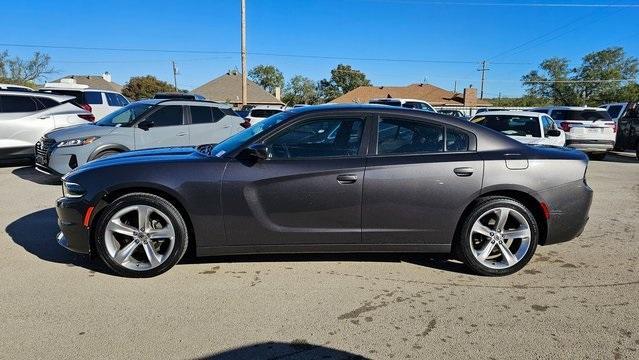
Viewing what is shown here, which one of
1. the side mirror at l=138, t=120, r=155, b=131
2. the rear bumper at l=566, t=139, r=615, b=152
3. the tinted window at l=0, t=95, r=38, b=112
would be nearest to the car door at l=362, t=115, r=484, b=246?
the side mirror at l=138, t=120, r=155, b=131

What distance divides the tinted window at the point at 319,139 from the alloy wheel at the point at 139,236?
1124 mm

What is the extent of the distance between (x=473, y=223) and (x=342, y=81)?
106 metres

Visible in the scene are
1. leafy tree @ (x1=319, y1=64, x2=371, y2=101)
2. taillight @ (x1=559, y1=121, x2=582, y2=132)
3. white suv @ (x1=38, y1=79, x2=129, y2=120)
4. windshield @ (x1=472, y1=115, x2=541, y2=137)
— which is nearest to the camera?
windshield @ (x1=472, y1=115, x2=541, y2=137)

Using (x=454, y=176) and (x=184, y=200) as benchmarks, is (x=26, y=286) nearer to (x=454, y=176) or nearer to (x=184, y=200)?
(x=184, y=200)

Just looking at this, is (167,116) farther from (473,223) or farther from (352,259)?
(473,223)

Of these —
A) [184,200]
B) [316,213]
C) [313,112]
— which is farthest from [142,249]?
[313,112]

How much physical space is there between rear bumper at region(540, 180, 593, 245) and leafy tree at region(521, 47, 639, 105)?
7706 centimetres

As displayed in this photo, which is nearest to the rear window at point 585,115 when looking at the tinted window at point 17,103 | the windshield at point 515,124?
the windshield at point 515,124

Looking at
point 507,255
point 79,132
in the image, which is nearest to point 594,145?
point 507,255

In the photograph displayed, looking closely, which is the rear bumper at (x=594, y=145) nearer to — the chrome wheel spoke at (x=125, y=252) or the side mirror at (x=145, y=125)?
the side mirror at (x=145, y=125)

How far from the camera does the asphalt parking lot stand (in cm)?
295

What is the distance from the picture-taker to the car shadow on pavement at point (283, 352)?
9.31 ft

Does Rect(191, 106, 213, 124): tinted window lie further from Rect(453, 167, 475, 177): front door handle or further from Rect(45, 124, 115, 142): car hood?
Rect(453, 167, 475, 177): front door handle

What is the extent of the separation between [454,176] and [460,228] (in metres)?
0.48
